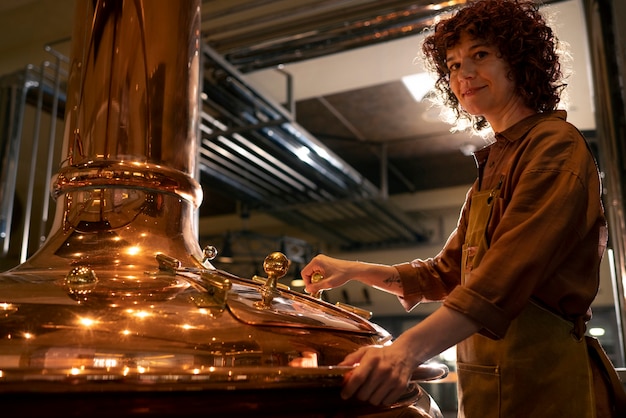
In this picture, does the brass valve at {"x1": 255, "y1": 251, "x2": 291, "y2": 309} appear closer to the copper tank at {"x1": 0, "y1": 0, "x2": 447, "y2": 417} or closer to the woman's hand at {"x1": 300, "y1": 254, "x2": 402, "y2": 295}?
the copper tank at {"x1": 0, "y1": 0, "x2": 447, "y2": 417}

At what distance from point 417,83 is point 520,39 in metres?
3.40

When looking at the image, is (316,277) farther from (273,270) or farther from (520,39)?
(520,39)

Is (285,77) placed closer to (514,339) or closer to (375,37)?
(375,37)

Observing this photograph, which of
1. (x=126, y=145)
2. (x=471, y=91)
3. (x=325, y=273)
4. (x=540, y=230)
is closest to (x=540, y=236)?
(x=540, y=230)

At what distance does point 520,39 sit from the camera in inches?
48.2

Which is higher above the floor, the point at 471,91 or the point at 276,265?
the point at 471,91

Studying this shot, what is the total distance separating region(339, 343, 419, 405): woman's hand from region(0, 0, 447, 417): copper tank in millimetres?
28

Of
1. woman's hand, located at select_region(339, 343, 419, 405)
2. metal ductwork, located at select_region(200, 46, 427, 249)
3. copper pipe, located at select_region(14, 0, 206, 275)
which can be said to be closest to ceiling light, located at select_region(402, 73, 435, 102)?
metal ductwork, located at select_region(200, 46, 427, 249)

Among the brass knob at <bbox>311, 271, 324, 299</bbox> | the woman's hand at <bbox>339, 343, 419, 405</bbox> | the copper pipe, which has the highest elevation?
the copper pipe

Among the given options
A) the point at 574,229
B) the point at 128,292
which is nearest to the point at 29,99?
the point at 128,292

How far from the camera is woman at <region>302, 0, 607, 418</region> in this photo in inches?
36.0

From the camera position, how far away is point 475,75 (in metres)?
1.23

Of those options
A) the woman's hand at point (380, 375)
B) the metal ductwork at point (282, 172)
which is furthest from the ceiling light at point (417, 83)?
the woman's hand at point (380, 375)

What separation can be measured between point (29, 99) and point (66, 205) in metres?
3.58
